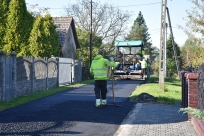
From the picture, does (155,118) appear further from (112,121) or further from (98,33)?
(98,33)

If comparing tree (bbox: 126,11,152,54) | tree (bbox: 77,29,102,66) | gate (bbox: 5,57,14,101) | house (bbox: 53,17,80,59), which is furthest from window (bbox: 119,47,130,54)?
tree (bbox: 126,11,152,54)

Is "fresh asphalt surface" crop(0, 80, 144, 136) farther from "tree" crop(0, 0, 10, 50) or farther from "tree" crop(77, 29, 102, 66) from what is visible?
"tree" crop(77, 29, 102, 66)

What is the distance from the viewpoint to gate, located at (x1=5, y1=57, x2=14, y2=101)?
1214 centimetres

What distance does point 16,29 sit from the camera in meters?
21.8

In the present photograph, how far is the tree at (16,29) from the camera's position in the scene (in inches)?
844

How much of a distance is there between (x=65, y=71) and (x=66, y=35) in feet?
36.8

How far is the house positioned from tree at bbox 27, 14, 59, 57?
9.80 meters

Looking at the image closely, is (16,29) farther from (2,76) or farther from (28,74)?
(2,76)

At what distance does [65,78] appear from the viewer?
844 inches

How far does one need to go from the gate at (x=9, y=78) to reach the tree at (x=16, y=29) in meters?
8.86

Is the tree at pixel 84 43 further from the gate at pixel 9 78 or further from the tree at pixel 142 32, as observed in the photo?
the tree at pixel 142 32

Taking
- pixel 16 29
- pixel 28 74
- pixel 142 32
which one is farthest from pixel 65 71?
pixel 142 32

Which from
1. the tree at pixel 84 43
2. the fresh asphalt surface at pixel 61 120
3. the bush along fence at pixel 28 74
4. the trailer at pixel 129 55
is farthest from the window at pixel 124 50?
the fresh asphalt surface at pixel 61 120

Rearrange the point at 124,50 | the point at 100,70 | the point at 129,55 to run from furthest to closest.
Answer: the point at 124,50 < the point at 129,55 < the point at 100,70
